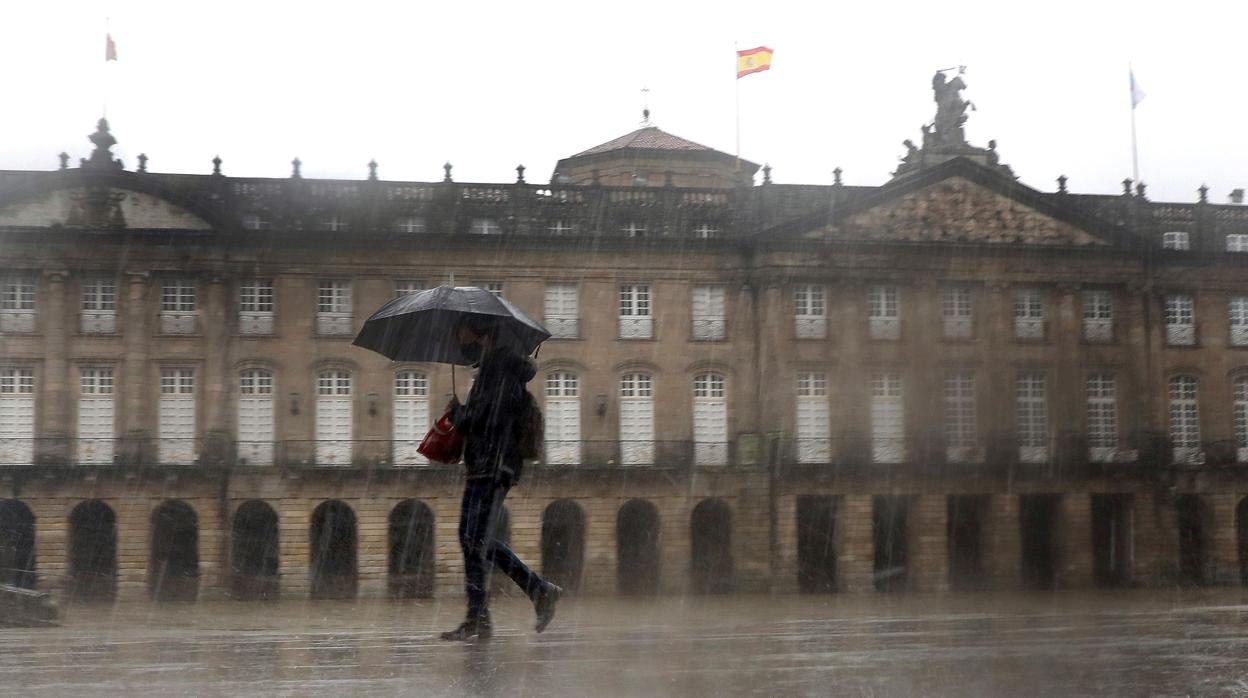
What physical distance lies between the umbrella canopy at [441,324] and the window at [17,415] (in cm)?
3188

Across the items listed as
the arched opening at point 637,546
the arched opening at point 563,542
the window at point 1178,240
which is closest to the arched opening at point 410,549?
the arched opening at point 563,542

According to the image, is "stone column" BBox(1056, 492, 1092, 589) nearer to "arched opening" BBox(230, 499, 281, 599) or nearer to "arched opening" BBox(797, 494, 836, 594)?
"arched opening" BBox(797, 494, 836, 594)

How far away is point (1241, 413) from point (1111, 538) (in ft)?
18.3

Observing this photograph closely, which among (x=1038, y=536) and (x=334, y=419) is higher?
(x=334, y=419)

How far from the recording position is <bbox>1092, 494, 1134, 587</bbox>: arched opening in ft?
140

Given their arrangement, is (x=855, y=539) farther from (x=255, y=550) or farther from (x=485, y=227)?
(x=255, y=550)

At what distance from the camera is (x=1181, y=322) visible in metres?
44.2

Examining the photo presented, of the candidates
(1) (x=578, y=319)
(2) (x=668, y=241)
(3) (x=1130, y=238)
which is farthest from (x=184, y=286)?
(3) (x=1130, y=238)

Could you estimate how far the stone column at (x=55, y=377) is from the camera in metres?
38.2

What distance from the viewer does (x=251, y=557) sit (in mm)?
39250

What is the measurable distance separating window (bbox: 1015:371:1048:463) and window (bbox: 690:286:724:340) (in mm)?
9006

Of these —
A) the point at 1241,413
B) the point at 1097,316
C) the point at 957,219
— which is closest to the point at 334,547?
the point at 957,219

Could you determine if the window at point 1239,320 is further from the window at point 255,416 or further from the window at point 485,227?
the window at point 255,416

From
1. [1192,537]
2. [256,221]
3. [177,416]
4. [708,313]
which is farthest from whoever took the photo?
[1192,537]
